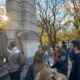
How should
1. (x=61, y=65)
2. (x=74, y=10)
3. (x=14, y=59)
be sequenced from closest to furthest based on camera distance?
(x=14, y=59) → (x=61, y=65) → (x=74, y=10)

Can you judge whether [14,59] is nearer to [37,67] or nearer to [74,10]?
[37,67]

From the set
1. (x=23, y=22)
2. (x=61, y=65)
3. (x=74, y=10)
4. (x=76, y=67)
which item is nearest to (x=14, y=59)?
(x=61, y=65)

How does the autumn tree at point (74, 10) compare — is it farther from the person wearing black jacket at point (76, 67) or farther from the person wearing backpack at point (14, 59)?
the person wearing black jacket at point (76, 67)

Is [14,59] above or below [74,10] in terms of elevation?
below

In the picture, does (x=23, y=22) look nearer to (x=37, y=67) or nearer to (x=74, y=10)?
(x=37, y=67)

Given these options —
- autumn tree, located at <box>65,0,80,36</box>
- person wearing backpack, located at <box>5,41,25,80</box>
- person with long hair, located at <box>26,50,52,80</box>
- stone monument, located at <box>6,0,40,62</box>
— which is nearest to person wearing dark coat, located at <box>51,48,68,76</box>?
person wearing backpack, located at <box>5,41,25,80</box>

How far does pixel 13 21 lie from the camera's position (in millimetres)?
7906

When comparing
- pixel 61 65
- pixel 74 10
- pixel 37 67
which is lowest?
pixel 61 65

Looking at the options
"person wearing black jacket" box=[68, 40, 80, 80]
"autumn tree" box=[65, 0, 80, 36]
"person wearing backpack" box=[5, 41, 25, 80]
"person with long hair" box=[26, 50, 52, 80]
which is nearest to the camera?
"person wearing black jacket" box=[68, 40, 80, 80]

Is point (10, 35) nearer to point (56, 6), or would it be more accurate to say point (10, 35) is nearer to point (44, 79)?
point (44, 79)

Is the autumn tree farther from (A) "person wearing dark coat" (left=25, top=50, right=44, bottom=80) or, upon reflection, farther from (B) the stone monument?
(A) "person wearing dark coat" (left=25, top=50, right=44, bottom=80)

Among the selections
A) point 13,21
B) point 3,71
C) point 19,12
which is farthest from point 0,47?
point 19,12

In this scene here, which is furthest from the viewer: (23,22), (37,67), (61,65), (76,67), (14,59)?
(23,22)

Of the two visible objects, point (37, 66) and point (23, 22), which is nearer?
point (37, 66)
